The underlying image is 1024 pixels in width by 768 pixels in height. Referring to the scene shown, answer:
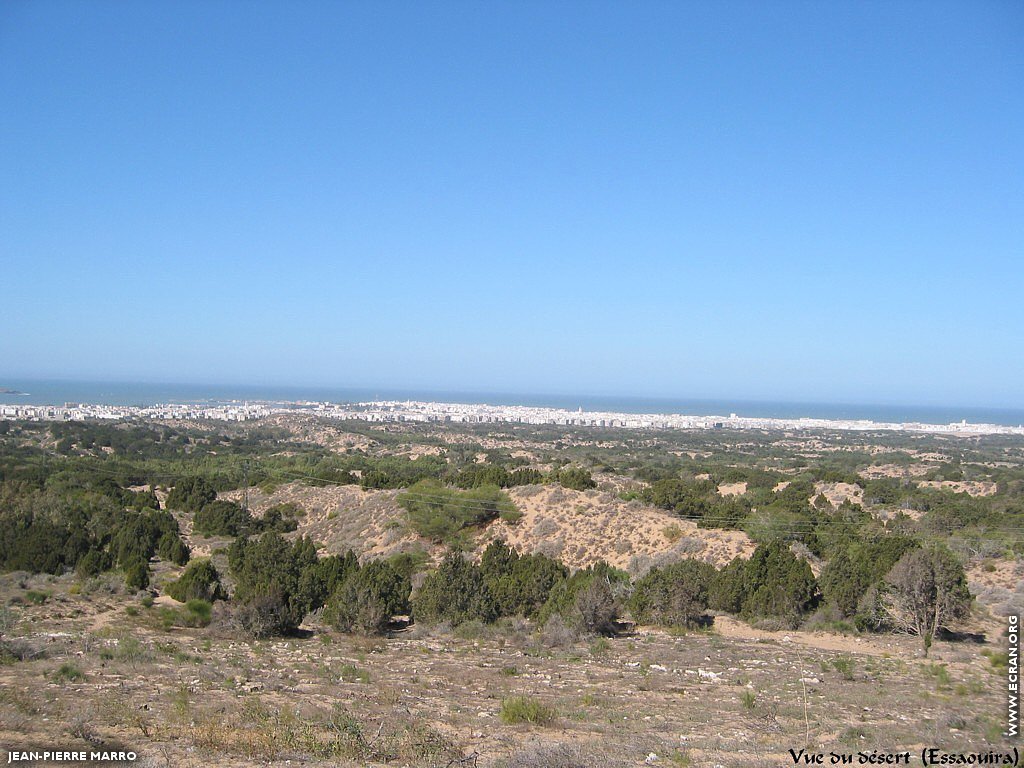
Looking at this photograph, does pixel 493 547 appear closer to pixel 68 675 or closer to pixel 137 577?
pixel 137 577

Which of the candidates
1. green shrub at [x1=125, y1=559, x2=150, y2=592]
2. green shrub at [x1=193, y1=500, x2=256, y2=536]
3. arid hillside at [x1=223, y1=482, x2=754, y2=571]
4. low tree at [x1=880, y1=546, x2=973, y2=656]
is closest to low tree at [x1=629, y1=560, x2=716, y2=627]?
low tree at [x1=880, y1=546, x2=973, y2=656]

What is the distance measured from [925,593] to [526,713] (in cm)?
1252

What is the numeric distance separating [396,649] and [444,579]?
4.73 metres

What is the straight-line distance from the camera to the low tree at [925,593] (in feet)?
53.0

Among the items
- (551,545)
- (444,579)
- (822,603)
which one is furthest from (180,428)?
(822,603)

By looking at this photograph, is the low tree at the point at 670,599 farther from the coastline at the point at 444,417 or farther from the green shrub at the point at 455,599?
the coastline at the point at 444,417

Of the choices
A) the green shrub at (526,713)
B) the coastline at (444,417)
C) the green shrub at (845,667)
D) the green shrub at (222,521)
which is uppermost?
the green shrub at (526,713)

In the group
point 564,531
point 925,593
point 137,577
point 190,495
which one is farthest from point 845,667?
point 190,495

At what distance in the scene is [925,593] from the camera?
1641 centimetres

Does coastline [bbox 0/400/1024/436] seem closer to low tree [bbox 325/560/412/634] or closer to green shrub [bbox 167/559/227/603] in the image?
green shrub [bbox 167/559/227/603]

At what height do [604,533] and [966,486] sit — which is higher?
A: [966,486]

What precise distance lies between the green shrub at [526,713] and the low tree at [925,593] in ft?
37.1

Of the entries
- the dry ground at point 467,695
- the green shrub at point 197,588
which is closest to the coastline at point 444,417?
the green shrub at point 197,588

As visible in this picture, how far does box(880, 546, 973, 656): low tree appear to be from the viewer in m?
16.2
